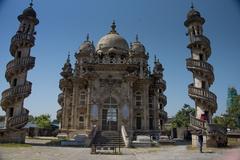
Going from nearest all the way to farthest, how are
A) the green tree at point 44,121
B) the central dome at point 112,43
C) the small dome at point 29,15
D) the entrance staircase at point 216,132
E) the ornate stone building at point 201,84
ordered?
1. the entrance staircase at point 216,132
2. the ornate stone building at point 201,84
3. the small dome at point 29,15
4. the central dome at point 112,43
5. the green tree at point 44,121

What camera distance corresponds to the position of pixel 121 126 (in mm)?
30109

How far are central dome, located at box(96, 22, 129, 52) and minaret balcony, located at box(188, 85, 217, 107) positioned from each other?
15903 millimetres

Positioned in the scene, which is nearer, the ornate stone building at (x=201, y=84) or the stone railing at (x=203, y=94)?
the ornate stone building at (x=201, y=84)

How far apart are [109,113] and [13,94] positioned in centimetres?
1163

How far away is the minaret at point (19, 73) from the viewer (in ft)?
83.2

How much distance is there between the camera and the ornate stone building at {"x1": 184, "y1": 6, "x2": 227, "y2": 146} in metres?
21.9

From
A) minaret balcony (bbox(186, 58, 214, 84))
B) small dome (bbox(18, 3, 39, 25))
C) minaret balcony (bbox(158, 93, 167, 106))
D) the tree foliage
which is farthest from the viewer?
the tree foliage

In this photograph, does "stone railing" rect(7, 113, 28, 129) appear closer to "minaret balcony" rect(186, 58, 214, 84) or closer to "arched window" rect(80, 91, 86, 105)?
"arched window" rect(80, 91, 86, 105)

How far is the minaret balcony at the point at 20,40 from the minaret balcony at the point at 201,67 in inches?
689

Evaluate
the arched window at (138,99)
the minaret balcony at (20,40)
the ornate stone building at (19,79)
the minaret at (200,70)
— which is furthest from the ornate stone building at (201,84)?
the minaret balcony at (20,40)

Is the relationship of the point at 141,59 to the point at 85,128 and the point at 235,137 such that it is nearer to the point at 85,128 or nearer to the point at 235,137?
the point at 85,128

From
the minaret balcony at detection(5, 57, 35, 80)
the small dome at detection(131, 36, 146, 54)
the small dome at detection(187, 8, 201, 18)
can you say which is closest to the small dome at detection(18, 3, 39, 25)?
the minaret balcony at detection(5, 57, 35, 80)

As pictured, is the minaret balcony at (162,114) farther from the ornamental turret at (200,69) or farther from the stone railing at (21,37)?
the stone railing at (21,37)

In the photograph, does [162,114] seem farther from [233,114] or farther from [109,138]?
[233,114]
